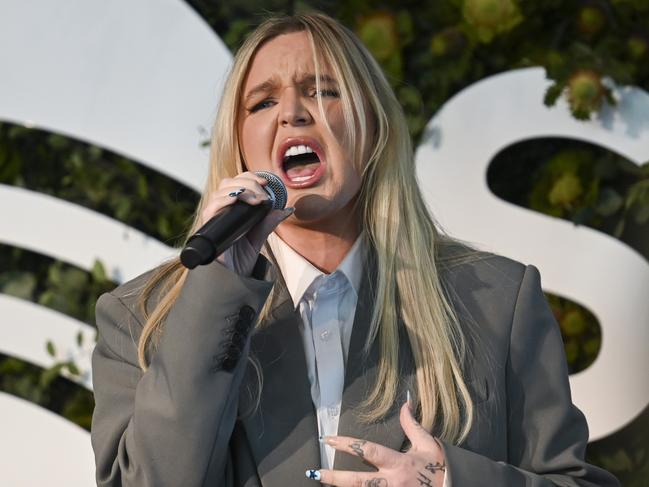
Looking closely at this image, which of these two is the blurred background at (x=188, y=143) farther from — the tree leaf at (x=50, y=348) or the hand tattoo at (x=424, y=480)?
the hand tattoo at (x=424, y=480)

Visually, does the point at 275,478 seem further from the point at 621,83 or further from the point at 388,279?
the point at 621,83

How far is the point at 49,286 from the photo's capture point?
3.06 m

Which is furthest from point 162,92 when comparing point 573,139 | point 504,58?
point 573,139

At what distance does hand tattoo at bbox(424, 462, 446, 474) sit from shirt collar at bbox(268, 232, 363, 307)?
0.39m

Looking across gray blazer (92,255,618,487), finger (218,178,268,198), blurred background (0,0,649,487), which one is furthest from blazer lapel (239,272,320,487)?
blurred background (0,0,649,487)

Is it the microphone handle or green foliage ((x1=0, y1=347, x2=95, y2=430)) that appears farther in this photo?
green foliage ((x1=0, y1=347, x2=95, y2=430))

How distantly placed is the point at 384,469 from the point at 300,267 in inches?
17.6

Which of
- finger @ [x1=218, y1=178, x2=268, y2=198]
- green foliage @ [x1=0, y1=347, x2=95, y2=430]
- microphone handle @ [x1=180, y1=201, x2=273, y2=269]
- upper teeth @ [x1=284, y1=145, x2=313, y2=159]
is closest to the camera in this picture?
microphone handle @ [x1=180, y1=201, x2=273, y2=269]

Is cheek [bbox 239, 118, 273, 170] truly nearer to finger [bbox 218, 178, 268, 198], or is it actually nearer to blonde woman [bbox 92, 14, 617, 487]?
blonde woman [bbox 92, 14, 617, 487]

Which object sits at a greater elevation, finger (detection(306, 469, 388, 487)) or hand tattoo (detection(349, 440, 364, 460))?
hand tattoo (detection(349, 440, 364, 460))

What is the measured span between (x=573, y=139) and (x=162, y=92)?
3.75ft

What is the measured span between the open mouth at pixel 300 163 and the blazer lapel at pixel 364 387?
221mm

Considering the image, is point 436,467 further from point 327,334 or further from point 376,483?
point 327,334

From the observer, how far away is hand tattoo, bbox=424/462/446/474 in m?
1.67
